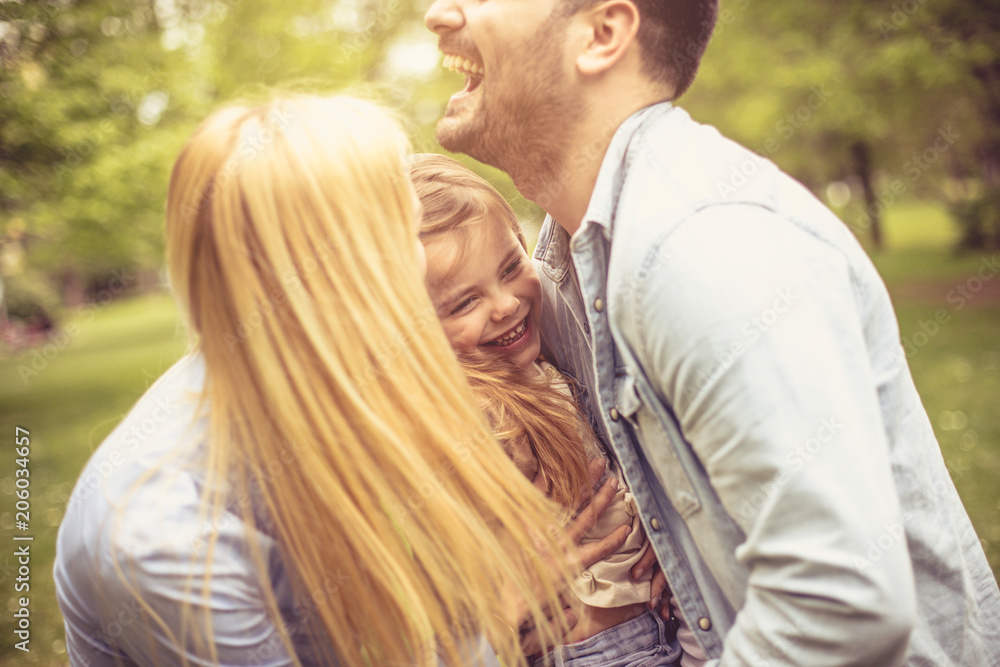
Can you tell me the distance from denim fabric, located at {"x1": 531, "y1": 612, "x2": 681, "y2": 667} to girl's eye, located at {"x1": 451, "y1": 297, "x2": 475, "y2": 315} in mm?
1158

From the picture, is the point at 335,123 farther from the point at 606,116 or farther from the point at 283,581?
the point at 283,581

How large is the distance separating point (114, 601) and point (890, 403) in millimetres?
1793

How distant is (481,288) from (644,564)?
3.49 ft

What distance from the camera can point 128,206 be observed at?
10.6 metres

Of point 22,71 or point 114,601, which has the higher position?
point 22,71

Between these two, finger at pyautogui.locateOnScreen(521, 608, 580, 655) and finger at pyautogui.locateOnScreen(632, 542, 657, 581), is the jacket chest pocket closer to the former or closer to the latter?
finger at pyautogui.locateOnScreen(632, 542, 657, 581)

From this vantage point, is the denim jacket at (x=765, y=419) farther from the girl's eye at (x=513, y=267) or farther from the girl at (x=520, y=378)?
the girl's eye at (x=513, y=267)

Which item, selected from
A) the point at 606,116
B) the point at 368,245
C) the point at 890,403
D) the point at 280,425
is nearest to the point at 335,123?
the point at 368,245

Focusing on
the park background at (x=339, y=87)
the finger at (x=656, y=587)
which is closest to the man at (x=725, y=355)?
the finger at (x=656, y=587)

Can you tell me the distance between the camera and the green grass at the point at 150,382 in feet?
17.5

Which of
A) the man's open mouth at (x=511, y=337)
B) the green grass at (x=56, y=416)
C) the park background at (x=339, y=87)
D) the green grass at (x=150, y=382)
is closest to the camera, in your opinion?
the man's open mouth at (x=511, y=337)

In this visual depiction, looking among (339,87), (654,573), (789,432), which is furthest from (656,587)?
(339,87)

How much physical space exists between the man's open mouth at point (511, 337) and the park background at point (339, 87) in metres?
2.92

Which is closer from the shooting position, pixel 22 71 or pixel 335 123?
pixel 335 123
